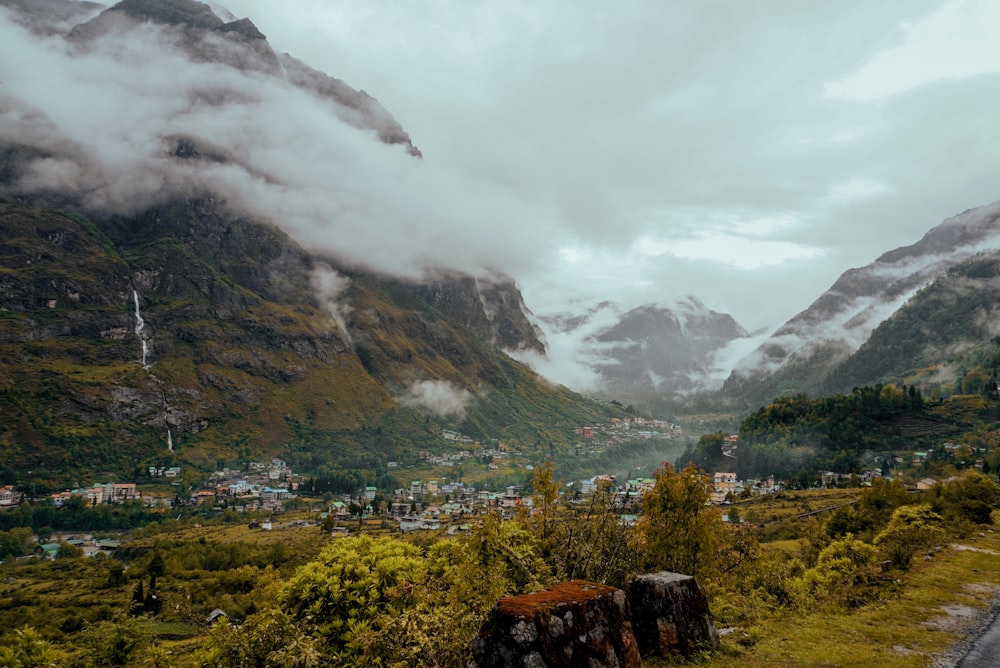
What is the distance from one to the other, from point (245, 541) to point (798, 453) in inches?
6480

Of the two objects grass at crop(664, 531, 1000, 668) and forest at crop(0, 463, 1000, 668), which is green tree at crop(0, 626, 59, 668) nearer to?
forest at crop(0, 463, 1000, 668)

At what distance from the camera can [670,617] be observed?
16.3m

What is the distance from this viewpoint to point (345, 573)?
1858cm

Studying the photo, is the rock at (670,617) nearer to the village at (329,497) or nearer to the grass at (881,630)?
the grass at (881,630)

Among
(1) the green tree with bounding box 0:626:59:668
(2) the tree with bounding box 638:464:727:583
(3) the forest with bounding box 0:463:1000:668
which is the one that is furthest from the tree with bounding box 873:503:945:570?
(1) the green tree with bounding box 0:626:59:668

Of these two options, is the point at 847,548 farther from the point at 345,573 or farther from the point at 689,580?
the point at 345,573

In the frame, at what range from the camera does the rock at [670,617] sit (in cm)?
1599

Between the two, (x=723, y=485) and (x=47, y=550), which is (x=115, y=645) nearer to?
(x=47, y=550)

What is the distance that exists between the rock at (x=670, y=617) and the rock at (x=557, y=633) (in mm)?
3228

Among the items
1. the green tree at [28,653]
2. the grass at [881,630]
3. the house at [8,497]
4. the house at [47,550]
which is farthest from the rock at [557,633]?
the house at [8,497]

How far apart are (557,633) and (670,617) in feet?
20.8

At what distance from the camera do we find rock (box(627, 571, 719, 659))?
15992 mm

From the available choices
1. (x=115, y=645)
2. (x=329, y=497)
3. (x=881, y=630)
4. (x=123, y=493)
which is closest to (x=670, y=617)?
(x=881, y=630)

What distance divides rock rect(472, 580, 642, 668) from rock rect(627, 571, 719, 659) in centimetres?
323
